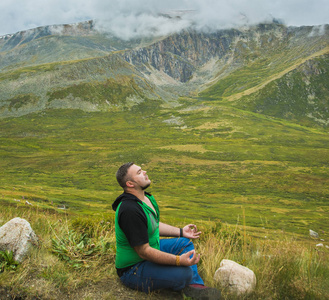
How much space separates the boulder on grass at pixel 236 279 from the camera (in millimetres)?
5859

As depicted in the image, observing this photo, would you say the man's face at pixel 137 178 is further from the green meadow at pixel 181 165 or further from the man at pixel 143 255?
the green meadow at pixel 181 165

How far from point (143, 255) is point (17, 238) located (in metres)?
3.21

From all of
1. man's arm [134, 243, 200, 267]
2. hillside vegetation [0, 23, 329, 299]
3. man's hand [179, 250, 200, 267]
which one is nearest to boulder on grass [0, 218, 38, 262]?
hillside vegetation [0, 23, 329, 299]

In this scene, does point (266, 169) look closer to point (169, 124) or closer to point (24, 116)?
point (169, 124)

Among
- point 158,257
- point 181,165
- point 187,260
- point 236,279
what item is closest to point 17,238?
point 158,257

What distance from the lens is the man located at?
5633 mm

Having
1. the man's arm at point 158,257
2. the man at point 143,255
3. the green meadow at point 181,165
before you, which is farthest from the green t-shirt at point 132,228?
the green meadow at point 181,165

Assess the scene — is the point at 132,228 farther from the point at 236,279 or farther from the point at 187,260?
the point at 236,279

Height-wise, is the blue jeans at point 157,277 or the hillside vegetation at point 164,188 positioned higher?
the blue jeans at point 157,277

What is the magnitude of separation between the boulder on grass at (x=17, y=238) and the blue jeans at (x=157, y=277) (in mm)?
2457

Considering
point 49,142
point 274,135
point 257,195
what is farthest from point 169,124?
point 257,195

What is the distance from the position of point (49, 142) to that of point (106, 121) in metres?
55.7

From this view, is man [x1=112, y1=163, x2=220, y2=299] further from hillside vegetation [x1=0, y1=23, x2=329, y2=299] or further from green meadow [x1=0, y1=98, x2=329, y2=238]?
green meadow [x1=0, y1=98, x2=329, y2=238]

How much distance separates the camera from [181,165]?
337 feet
